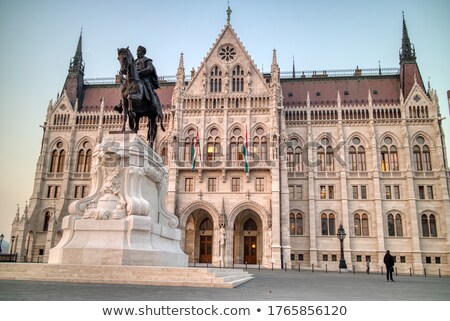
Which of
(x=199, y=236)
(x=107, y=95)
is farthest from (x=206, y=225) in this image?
(x=107, y=95)

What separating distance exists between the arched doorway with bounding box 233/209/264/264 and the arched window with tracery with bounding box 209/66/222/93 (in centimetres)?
1314

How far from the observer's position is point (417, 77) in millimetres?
44781

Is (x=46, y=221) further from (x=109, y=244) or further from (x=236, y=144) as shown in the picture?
(x=109, y=244)

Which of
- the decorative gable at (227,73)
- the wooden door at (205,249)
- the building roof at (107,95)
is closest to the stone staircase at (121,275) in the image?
the wooden door at (205,249)

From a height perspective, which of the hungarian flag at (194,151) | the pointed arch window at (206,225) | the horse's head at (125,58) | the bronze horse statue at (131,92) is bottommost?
the pointed arch window at (206,225)

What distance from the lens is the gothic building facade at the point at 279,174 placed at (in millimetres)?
37312

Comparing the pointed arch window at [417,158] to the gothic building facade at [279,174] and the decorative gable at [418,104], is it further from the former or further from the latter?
the decorative gable at [418,104]

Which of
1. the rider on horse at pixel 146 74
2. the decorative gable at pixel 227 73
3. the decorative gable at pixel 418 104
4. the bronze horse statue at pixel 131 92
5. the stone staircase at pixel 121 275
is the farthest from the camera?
the decorative gable at pixel 418 104

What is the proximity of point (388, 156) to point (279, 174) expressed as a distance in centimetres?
1310

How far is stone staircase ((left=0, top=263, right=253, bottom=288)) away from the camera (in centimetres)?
975

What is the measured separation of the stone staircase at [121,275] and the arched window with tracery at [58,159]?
3683 cm

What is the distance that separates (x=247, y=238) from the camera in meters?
40.0

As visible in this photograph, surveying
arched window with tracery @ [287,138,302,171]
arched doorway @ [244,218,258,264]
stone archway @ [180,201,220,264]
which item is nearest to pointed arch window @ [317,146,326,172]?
arched window with tracery @ [287,138,302,171]

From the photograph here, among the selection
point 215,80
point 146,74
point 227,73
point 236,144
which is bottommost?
point 146,74
